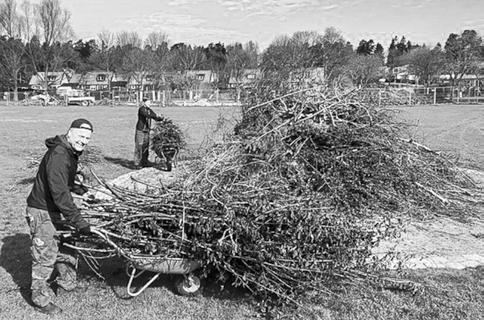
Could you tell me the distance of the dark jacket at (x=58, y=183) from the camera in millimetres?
3531

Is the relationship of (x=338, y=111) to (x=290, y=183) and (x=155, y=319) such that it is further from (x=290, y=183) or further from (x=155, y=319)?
(x=155, y=319)

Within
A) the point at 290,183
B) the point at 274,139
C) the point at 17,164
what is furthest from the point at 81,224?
the point at 17,164

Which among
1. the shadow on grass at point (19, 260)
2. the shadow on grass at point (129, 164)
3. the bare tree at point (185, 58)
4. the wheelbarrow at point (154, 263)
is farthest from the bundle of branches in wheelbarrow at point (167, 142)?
the bare tree at point (185, 58)

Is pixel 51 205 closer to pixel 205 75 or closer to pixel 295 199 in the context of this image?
pixel 295 199

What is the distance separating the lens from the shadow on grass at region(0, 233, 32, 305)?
168 inches

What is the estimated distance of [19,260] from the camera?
484cm

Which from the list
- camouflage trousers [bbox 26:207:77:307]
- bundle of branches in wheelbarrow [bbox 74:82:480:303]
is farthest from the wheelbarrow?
camouflage trousers [bbox 26:207:77:307]

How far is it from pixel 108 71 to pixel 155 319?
70.8 metres

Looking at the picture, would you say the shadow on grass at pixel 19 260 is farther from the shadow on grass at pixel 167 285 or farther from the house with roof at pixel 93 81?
the house with roof at pixel 93 81


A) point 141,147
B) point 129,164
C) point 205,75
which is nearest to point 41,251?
point 141,147

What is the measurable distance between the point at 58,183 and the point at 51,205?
28 cm

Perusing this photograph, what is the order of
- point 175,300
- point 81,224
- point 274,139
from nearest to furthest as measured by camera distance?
point 81,224
point 175,300
point 274,139

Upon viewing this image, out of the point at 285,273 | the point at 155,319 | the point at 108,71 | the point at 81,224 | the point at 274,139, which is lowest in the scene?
the point at 155,319

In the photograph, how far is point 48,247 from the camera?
12.4 feet
